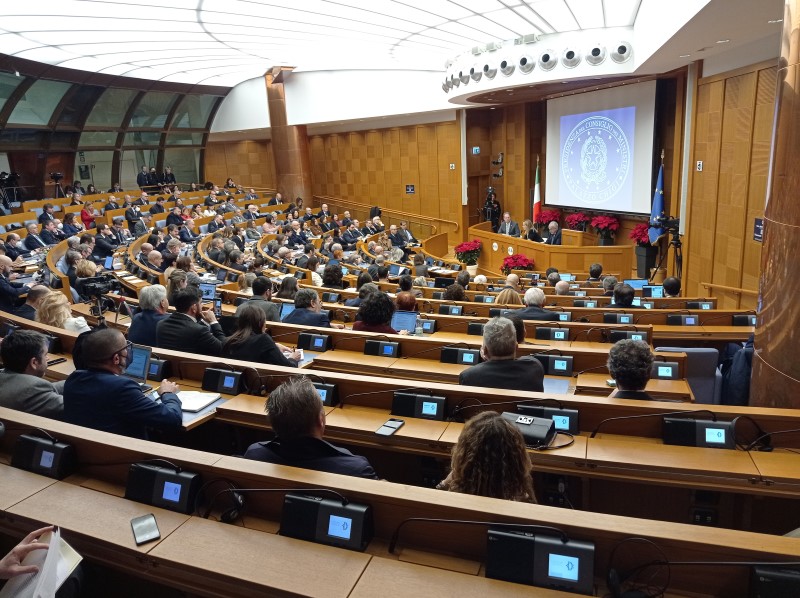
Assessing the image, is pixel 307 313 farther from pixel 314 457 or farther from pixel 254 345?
pixel 314 457

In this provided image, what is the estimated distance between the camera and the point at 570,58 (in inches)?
395

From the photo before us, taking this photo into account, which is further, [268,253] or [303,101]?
[303,101]

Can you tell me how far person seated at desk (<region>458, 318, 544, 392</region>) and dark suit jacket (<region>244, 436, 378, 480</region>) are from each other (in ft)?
4.01

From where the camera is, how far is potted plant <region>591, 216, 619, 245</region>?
12.2m

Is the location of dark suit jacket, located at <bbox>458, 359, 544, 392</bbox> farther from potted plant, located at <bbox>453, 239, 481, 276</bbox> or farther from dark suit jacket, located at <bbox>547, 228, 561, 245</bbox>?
potted plant, located at <bbox>453, 239, 481, 276</bbox>

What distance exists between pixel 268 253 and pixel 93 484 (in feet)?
31.0

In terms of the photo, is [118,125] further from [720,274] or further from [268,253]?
[720,274]

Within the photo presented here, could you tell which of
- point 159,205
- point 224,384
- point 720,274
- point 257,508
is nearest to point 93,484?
point 257,508

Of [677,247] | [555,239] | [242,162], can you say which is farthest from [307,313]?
[242,162]

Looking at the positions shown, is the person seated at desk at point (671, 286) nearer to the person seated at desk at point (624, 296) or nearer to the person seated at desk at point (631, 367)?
the person seated at desk at point (624, 296)

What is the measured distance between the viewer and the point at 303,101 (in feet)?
59.4

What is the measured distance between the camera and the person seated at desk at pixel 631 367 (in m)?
2.96

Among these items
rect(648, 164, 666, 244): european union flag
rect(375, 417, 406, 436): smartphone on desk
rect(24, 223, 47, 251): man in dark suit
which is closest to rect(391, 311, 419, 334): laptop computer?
rect(375, 417, 406, 436): smartphone on desk

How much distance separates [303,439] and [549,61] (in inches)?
389
